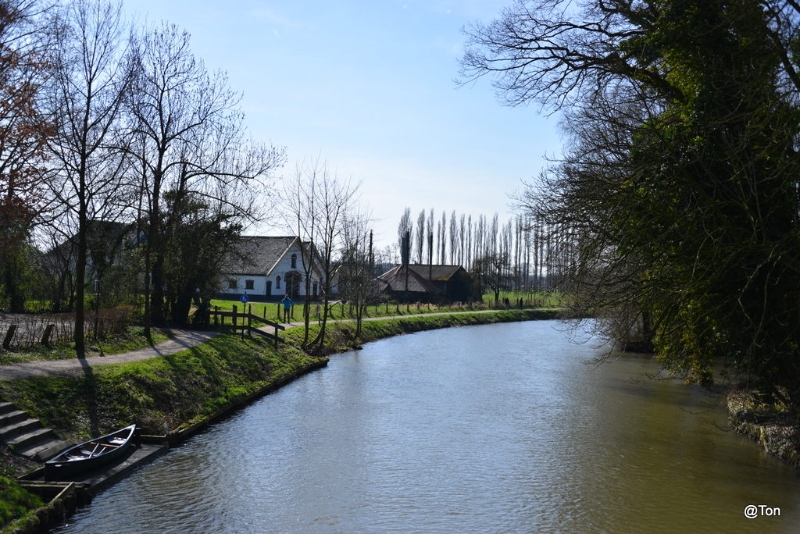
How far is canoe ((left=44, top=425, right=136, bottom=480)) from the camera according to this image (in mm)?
10805

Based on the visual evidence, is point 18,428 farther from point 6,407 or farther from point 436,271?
point 436,271

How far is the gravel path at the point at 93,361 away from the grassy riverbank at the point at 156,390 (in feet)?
1.25

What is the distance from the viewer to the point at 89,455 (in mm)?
11812

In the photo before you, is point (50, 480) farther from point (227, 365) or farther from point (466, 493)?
point (227, 365)

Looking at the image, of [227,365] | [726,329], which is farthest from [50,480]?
[726,329]

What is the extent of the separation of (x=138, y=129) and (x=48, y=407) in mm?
12016

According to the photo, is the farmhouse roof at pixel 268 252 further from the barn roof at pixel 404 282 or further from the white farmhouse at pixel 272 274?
the barn roof at pixel 404 282

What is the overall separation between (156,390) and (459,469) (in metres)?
7.85

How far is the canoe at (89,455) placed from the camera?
35.4 ft

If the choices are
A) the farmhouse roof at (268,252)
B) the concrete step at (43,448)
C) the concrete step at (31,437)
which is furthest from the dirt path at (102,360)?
the farmhouse roof at (268,252)

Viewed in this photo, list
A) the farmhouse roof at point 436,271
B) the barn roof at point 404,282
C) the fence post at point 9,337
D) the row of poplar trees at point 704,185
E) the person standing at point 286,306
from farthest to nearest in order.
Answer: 1. the farmhouse roof at point 436,271
2. the barn roof at point 404,282
3. the person standing at point 286,306
4. the fence post at point 9,337
5. the row of poplar trees at point 704,185

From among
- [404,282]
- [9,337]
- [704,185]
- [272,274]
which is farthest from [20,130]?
[404,282]

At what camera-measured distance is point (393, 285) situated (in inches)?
2502

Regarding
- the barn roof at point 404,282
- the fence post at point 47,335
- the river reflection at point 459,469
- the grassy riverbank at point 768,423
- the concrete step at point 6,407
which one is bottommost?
the river reflection at point 459,469
